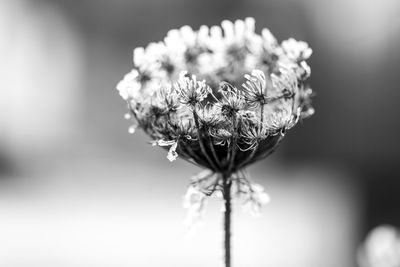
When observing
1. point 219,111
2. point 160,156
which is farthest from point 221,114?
point 160,156

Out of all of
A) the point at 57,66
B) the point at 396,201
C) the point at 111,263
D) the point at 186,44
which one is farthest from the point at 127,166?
the point at 186,44

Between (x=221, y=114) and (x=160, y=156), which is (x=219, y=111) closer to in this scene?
(x=221, y=114)

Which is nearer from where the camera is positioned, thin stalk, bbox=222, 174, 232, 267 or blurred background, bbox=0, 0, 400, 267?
thin stalk, bbox=222, 174, 232, 267

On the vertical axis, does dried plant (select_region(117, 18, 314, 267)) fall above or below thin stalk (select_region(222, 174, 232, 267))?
above

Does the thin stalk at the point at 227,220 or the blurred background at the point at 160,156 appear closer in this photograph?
the thin stalk at the point at 227,220
